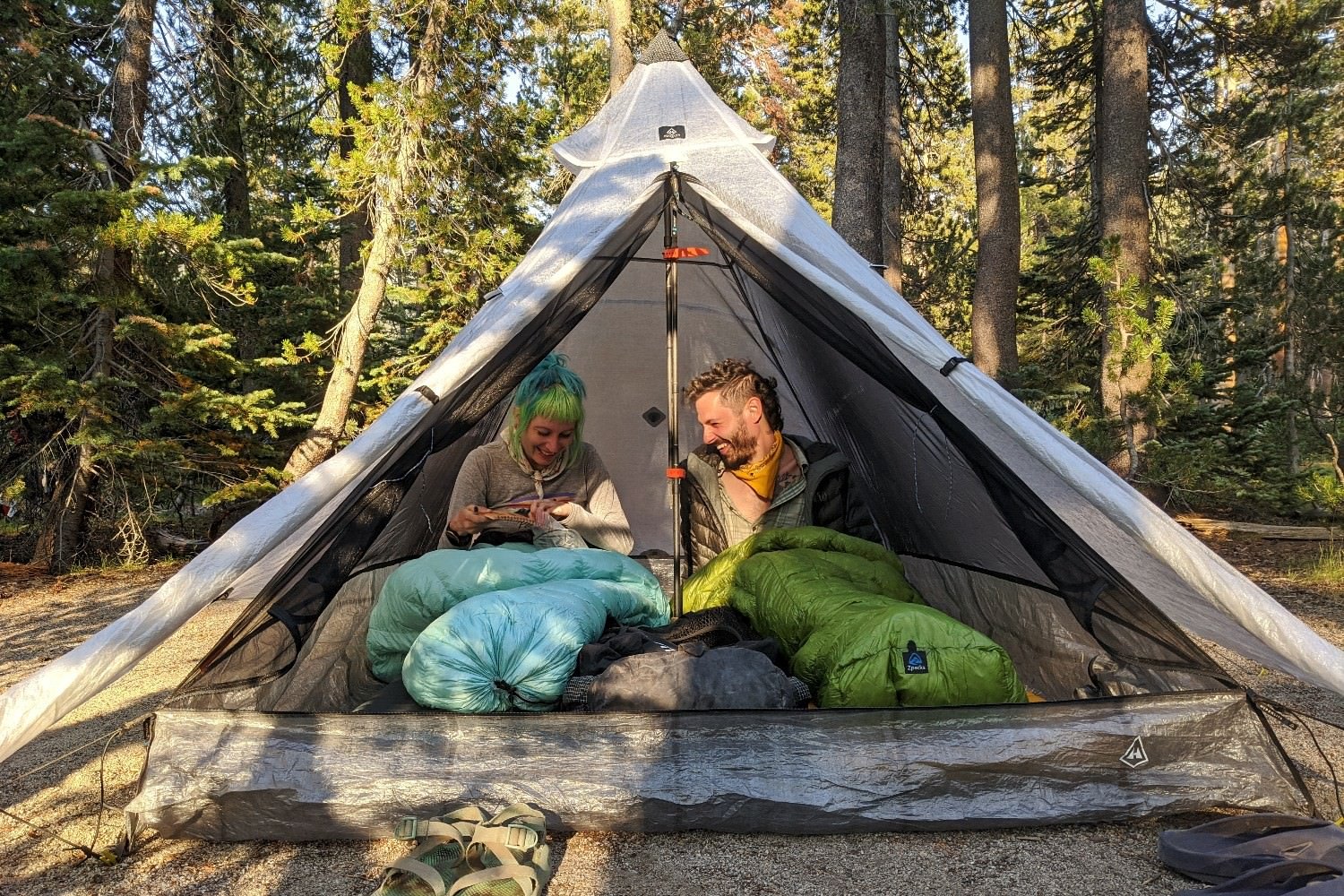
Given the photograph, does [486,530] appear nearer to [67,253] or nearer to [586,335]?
[586,335]

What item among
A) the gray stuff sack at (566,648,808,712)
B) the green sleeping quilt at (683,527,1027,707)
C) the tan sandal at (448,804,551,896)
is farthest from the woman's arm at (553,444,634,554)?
the tan sandal at (448,804,551,896)

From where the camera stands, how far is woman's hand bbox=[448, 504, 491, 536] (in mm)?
3420

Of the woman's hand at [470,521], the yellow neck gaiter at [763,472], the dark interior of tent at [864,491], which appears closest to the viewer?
the dark interior of tent at [864,491]

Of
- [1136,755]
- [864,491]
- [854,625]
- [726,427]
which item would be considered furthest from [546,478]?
[1136,755]

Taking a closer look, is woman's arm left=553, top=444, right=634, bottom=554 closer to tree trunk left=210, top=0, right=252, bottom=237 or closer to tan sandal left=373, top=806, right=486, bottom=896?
tan sandal left=373, top=806, right=486, bottom=896

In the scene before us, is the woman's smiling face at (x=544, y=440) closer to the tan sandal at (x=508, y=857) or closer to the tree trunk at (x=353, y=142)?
the tan sandal at (x=508, y=857)

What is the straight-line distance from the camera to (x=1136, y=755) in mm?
2217

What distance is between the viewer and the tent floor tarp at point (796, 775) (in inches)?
86.8

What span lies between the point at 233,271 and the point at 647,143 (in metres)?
4.09

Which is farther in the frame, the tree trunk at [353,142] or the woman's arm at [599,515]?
the tree trunk at [353,142]

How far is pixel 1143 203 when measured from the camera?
7246 millimetres

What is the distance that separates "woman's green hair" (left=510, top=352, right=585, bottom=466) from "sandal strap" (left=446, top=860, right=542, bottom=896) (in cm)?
193

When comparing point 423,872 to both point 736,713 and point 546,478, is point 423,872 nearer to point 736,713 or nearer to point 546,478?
point 736,713

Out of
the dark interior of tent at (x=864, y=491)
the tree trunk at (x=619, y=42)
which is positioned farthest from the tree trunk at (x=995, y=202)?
the dark interior of tent at (x=864, y=491)
